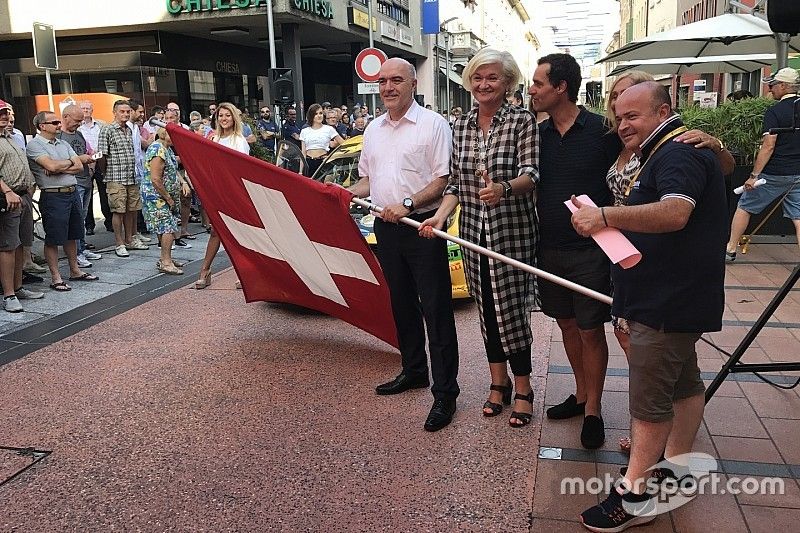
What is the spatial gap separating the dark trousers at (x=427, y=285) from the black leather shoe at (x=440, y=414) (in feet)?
0.13

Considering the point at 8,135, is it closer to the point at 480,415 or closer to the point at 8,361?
the point at 8,361

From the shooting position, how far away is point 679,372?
266cm

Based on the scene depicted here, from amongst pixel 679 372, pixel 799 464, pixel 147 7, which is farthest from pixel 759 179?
pixel 147 7

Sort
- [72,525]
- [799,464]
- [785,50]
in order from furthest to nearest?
[785,50], [799,464], [72,525]

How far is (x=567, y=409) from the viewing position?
3.85 meters

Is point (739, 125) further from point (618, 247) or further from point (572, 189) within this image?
point (618, 247)

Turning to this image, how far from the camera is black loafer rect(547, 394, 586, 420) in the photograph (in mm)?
3838

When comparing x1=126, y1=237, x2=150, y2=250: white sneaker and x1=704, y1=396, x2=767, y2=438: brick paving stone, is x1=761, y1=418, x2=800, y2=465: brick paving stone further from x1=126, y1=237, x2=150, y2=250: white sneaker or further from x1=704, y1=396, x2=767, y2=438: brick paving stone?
x1=126, y1=237, x2=150, y2=250: white sneaker

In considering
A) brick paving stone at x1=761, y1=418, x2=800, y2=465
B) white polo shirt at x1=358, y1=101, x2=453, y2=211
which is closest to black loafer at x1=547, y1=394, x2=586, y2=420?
brick paving stone at x1=761, y1=418, x2=800, y2=465

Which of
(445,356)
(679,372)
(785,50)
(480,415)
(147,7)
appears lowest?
(480,415)

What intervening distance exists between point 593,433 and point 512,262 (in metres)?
1.02

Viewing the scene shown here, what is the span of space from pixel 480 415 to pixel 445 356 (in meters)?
0.39

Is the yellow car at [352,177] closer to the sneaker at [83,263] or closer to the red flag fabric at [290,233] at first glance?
the red flag fabric at [290,233]

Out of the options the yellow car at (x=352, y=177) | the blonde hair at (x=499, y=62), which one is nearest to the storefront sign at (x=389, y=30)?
the yellow car at (x=352, y=177)
